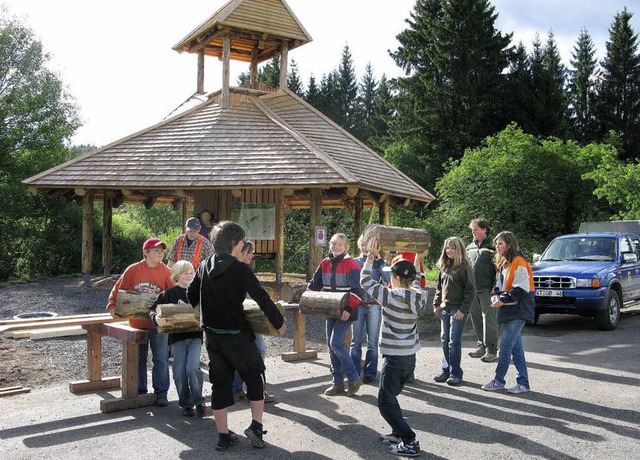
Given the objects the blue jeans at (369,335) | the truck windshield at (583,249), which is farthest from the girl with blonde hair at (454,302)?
the truck windshield at (583,249)

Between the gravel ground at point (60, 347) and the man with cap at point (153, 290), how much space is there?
5.38ft

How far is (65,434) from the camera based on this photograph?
5453 mm

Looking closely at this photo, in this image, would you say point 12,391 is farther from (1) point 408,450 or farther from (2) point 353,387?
(1) point 408,450

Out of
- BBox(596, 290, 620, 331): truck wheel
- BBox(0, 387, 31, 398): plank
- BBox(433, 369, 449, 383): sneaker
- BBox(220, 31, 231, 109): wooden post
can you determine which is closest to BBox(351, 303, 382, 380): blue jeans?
BBox(433, 369, 449, 383): sneaker

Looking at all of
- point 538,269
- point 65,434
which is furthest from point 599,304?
point 65,434

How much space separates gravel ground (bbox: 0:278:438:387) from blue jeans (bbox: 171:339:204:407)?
2.15 m

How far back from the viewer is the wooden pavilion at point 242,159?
14.7 m

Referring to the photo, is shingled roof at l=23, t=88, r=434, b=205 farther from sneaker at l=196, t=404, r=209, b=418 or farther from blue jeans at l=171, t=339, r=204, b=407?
sneaker at l=196, t=404, r=209, b=418

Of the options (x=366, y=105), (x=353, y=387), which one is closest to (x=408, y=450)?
(x=353, y=387)

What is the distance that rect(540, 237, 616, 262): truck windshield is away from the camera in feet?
42.9

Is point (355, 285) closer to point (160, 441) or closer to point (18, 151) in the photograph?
point (160, 441)

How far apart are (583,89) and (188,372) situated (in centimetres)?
5161

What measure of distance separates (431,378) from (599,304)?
540 cm

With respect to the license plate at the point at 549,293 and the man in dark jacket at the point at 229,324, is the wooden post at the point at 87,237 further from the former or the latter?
the man in dark jacket at the point at 229,324
